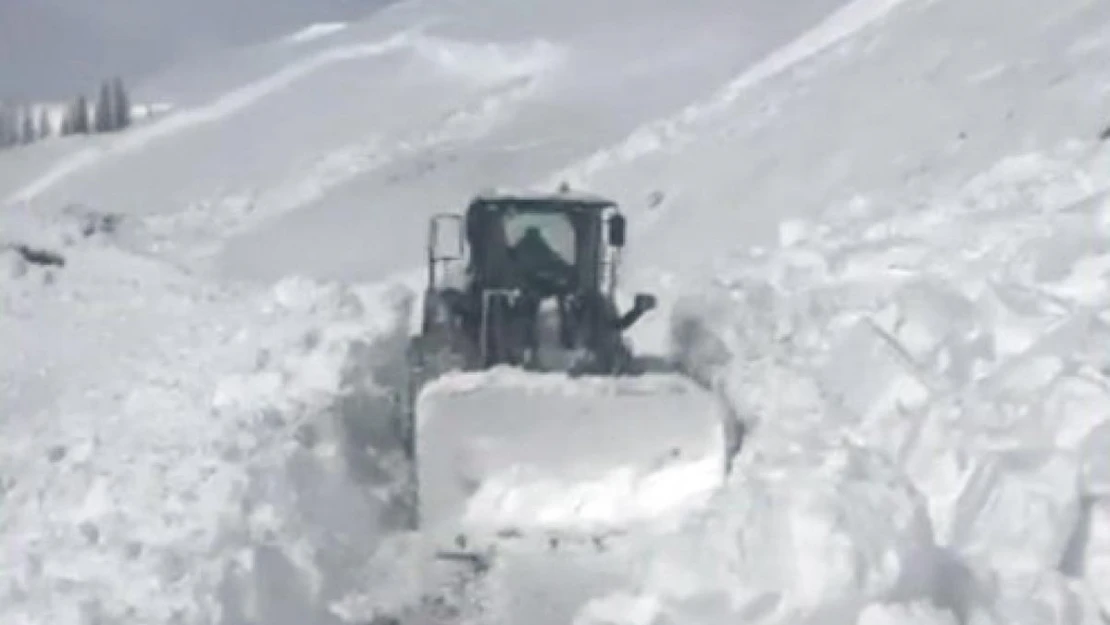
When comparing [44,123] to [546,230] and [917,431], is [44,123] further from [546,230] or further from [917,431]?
[917,431]

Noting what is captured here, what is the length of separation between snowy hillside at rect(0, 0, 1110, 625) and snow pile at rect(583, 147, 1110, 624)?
23mm

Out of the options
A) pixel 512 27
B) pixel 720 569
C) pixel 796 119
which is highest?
pixel 512 27

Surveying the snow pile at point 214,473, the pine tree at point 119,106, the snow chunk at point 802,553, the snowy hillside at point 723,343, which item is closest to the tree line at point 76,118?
the pine tree at point 119,106

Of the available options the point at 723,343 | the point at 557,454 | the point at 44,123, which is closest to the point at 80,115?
the point at 44,123

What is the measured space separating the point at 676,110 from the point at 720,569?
1264 inches

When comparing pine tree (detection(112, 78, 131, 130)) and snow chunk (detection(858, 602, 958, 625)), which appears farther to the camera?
pine tree (detection(112, 78, 131, 130))

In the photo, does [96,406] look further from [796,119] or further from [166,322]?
[796,119]

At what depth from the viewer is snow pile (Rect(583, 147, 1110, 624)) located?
783cm

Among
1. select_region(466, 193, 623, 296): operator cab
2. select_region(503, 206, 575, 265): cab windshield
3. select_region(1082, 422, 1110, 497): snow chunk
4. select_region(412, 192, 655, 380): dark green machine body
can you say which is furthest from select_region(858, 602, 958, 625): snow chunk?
select_region(503, 206, 575, 265): cab windshield

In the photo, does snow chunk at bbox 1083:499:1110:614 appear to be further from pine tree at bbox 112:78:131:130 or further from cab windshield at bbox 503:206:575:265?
pine tree at bbox 112:78:131:130

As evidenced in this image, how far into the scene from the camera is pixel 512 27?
55.5 metres

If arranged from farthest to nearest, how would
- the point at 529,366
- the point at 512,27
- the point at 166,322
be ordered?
the point at 512,27 < the point at 166,322 < the point at 529,366

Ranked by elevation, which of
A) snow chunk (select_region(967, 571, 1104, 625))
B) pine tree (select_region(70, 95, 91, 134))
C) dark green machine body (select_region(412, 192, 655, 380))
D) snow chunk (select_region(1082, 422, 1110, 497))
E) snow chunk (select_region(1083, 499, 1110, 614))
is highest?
pine tree (select_region(70, 95, 91, 134))

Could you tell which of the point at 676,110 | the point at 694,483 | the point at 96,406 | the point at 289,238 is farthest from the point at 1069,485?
the point at 676,110
